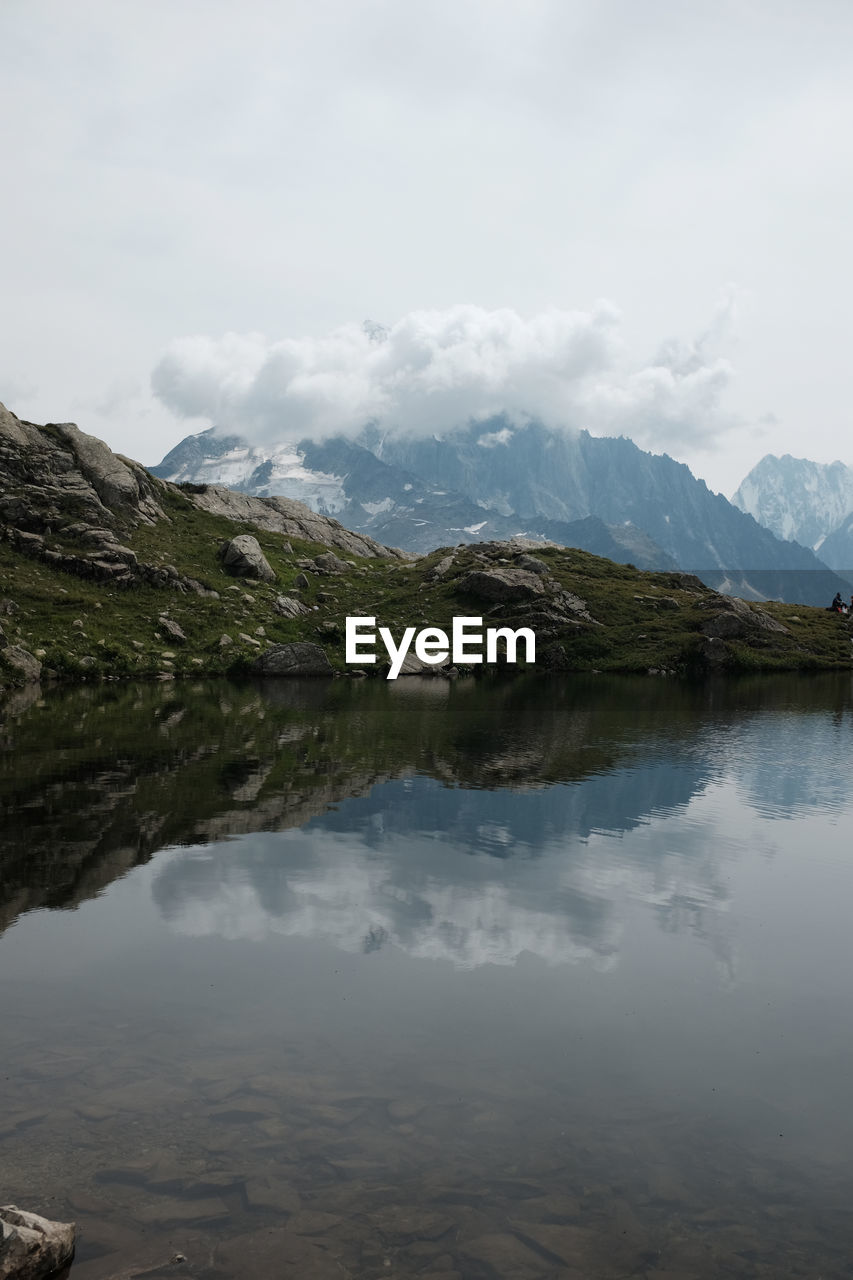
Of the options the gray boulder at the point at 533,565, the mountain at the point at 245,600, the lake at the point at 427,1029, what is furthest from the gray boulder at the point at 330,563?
the lake at the point at 427,1029

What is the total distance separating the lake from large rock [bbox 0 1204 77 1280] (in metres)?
0.48

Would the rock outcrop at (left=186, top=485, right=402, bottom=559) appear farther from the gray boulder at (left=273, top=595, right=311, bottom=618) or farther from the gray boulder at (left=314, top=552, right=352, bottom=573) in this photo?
the gray boulder at (left=273, top=595, right=311, bottom=618)

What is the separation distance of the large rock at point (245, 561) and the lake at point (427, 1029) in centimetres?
9387

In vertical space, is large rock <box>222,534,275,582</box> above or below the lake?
above

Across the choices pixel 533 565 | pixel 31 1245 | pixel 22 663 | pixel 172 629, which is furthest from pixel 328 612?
pixel 31 1245

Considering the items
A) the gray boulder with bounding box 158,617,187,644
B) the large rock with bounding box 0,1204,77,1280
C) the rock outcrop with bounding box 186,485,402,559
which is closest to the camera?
the large rock with bounding box 0,1204,77,1280

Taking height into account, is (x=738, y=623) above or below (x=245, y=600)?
below

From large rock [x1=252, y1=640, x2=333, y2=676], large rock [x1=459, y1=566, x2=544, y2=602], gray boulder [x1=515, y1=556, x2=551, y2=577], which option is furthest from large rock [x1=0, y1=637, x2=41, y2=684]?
gray boulder [x1=515, y1=556, x2=551, y2=577]

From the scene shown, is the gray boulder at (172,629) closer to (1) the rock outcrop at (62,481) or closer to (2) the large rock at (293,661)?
(2) the large rock at (293,661)

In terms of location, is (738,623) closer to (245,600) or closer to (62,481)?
(245,600)

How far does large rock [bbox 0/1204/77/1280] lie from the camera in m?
9.36

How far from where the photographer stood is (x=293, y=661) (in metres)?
106

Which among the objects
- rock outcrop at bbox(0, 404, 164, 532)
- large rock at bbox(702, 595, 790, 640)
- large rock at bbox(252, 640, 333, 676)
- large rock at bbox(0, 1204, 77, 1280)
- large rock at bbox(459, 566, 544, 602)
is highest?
rock outcrop at bbox(0, 404, 164, 532)

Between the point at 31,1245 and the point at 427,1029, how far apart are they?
26.8ft
